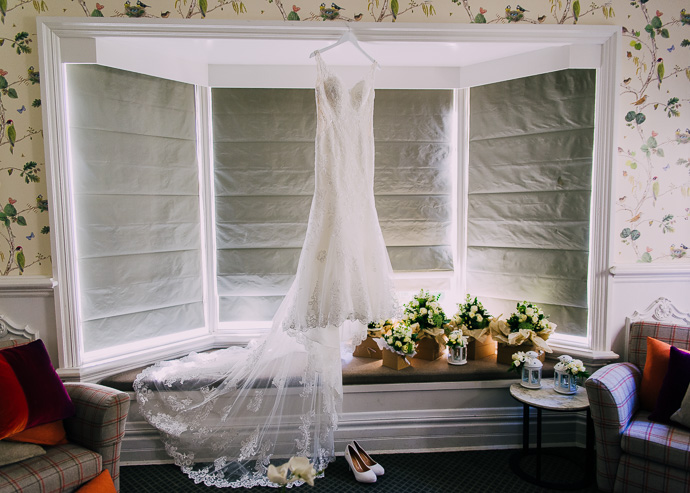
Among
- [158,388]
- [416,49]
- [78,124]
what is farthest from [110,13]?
[158,388]

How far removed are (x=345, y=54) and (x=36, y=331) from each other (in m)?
2.38

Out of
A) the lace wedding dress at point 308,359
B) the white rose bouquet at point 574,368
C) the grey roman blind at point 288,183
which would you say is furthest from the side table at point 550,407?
the grey roman blind at point 288,183

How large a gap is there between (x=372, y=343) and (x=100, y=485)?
158cm

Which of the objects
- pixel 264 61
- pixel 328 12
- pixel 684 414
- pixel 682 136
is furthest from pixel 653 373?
pixel 264 61

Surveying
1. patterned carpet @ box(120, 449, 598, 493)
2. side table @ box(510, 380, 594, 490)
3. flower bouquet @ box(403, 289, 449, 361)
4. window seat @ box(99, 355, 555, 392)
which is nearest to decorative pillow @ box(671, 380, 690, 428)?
side table @ box(510, 380, 594, 490)

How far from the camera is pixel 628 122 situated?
9.02 ft

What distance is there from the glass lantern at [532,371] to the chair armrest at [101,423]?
6.65ft

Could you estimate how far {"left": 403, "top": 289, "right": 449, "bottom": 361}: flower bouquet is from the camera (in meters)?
2.90

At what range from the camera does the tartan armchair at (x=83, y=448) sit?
196cm

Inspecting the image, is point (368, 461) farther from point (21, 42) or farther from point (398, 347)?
point (21, 42)

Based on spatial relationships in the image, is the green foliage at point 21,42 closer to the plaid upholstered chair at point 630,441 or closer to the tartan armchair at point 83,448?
the tartan armchair at point 83,448

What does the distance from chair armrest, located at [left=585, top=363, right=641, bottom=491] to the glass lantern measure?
1.01 feet

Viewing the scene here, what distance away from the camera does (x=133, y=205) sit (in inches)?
113

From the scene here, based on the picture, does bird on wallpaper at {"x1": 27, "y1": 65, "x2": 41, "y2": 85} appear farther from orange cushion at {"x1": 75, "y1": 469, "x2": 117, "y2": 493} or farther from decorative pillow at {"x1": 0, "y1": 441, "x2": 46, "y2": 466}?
orange cushion at {"x1": 75, "y1": 469, "x2": 117, "y2": 493}
